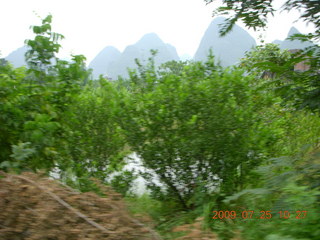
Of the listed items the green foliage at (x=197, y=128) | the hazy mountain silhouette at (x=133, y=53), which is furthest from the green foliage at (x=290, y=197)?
the hazy mountain silhouette at (x=133, y=53)

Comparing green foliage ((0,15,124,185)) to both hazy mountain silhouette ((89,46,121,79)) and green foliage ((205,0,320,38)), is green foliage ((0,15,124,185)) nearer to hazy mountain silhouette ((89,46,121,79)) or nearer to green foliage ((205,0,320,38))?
green foliage ((205,0,320,38))

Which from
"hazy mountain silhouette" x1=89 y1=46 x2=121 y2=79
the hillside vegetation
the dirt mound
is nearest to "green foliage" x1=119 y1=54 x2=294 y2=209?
the hillside vegetation

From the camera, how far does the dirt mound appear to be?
8.23ft

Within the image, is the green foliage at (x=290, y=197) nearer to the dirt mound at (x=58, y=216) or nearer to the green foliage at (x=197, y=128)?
the dirt mound at (x=58, y=216)

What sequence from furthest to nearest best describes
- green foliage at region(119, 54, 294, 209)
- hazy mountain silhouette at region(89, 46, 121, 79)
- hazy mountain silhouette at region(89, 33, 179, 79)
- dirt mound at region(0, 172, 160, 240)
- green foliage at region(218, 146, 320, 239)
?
hazy mountain silhouette at region(89, 46, 121, 79)
hazy mountain silhouette at region(89, 33, 179, 79)
green foliage at region(119, 54, 294, 209)
dirt mound at region(0, 172, 160, 240)
green foliage at region(218, 146, 320, 239)

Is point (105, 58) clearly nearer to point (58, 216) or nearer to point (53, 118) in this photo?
point (53, 118)

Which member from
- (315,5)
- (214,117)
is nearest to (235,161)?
(214,117)

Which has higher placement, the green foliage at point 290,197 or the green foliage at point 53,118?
the green foliage at point 53,118

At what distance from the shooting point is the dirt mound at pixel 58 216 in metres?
2.51

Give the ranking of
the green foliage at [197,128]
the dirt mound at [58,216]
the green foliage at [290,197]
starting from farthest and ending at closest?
the green foliage at [197,128], the dirt mound at [58,216], the green foliage at [290,197]

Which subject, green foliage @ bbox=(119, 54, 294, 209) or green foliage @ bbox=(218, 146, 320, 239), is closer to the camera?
green foliage @ bbox=(218, 146, 320, 239)

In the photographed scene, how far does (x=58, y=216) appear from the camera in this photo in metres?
2.61
